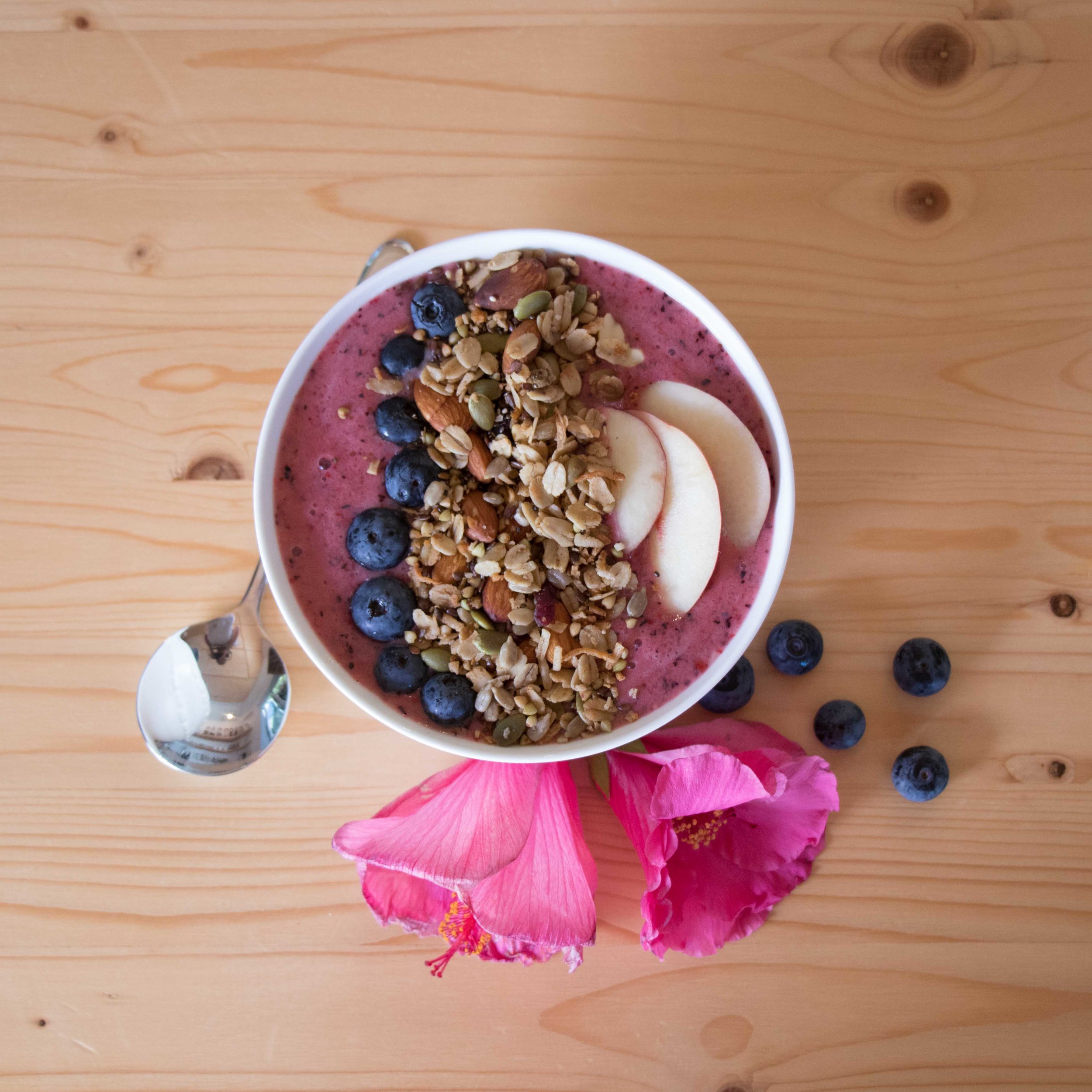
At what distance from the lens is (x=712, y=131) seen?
3.69 feet

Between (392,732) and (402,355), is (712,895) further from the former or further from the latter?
(402,355)

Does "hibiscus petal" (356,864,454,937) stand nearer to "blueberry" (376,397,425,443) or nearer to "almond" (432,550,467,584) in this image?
"almond" (432,550,467,584)

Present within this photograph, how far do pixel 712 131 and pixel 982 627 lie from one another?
0.75m

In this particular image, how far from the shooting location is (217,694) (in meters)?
1.07

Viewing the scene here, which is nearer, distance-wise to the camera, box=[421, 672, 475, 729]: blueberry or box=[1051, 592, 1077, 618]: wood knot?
box=[421, 672, 475, 729]: blueberry

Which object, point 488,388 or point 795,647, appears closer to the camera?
point 488,388

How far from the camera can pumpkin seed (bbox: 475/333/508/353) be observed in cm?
87

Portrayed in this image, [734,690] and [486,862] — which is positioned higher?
[734,690]

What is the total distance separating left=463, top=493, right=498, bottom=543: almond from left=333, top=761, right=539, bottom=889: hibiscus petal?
252 millimetres

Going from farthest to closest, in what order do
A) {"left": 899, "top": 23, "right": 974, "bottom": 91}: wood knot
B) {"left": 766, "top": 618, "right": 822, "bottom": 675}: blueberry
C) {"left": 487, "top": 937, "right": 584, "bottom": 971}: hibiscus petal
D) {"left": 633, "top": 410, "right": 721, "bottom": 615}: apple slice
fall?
{"left": 899, "top": 23, "right": 974, "bottom": 91}: wood knot, {"left": 766, "top": 618, "right": 822, "bottom": 675}: blueberry, {"left": 487, "top": 937, "right": 584, "bottom": 971}: hibiscus petal, {"left": 633, "top": 410, "right": 721, "bottom": 615}: apple slice

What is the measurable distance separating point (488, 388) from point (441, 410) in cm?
6

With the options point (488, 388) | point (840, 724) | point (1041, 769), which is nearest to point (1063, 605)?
point (1041, 769)

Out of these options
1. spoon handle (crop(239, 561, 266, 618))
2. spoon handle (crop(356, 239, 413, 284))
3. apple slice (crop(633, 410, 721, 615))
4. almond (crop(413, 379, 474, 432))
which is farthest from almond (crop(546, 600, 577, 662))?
spoon handle (crop(356, 239, 413, 284))

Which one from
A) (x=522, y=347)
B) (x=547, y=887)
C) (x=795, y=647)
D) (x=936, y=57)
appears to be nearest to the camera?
(x=522, y=347)
